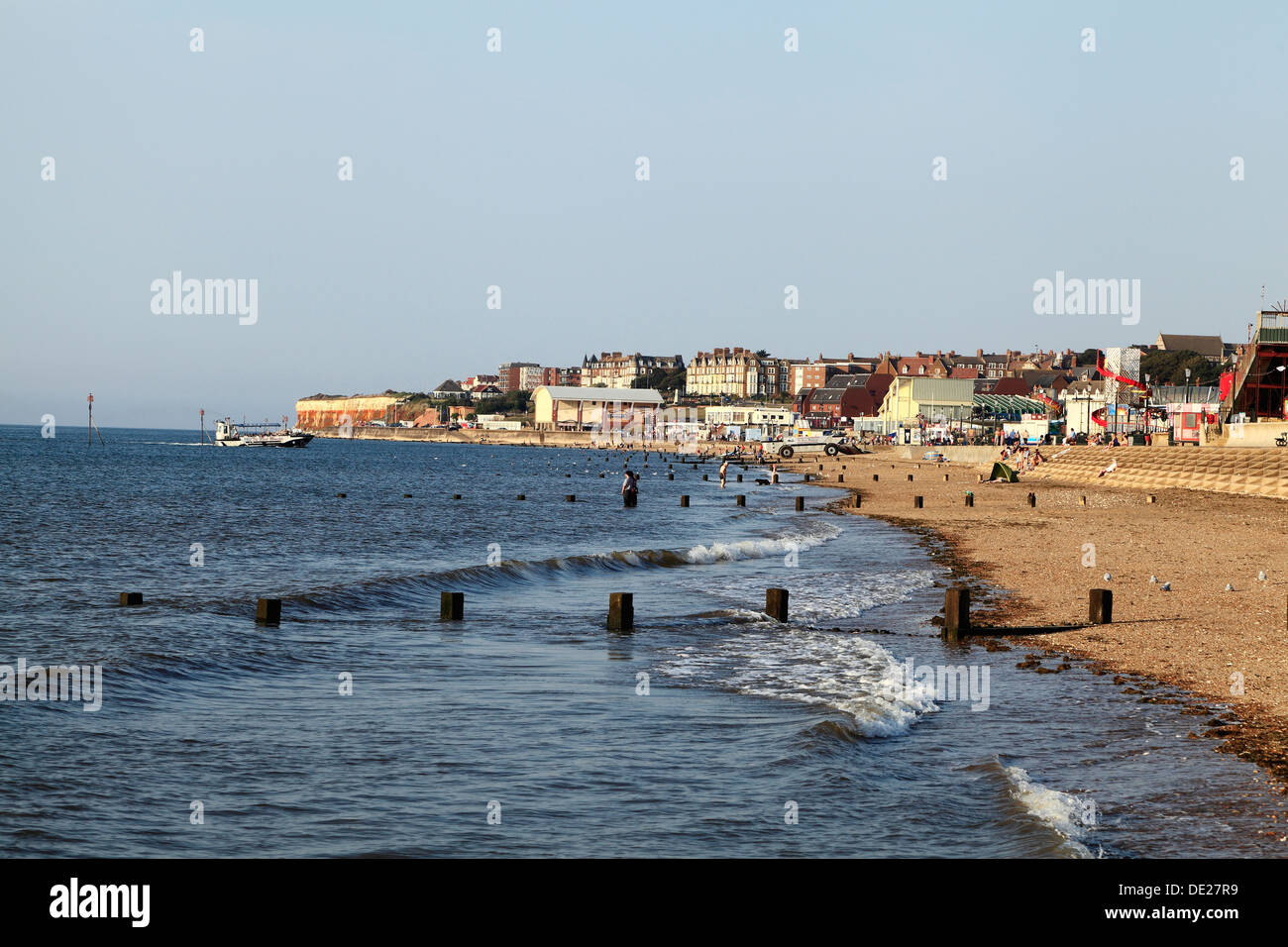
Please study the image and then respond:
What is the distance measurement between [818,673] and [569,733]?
15.6ft

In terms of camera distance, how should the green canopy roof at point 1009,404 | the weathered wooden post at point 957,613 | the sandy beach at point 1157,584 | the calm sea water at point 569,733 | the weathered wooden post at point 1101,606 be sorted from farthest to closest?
the green canopy roof at point 1009,404 → the weathered wooden post at point 1101,606 → the weathered wooden post at point 957,613 → the sandy beach at point 1157,584 → the calm sea water at point 569,733

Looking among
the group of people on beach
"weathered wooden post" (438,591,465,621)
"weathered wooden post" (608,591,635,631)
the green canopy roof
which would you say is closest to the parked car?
the green canopy roof

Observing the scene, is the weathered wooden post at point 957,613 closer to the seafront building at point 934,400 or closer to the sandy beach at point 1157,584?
the sandy beach at point 1157,584

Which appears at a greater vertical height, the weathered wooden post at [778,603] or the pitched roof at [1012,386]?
the pitched roof at [1012,386]

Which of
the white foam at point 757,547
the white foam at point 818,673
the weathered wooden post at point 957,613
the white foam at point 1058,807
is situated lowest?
the white foam at point 757,547

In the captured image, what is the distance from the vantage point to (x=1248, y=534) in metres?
30.9

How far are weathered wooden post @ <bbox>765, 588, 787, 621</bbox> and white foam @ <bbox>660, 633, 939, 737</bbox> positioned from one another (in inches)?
19.0

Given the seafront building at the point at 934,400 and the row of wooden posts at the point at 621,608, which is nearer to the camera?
the row of wooden posts at the point at 621,608

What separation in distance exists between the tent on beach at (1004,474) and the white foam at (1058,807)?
59.6 metres

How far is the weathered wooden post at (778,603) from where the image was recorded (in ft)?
66.6

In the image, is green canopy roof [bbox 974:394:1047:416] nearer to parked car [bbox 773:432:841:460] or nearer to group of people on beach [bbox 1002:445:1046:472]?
parked car [bbox 773:432:841:460]

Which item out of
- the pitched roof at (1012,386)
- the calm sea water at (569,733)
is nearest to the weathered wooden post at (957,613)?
the calm sea water at (569,733)
